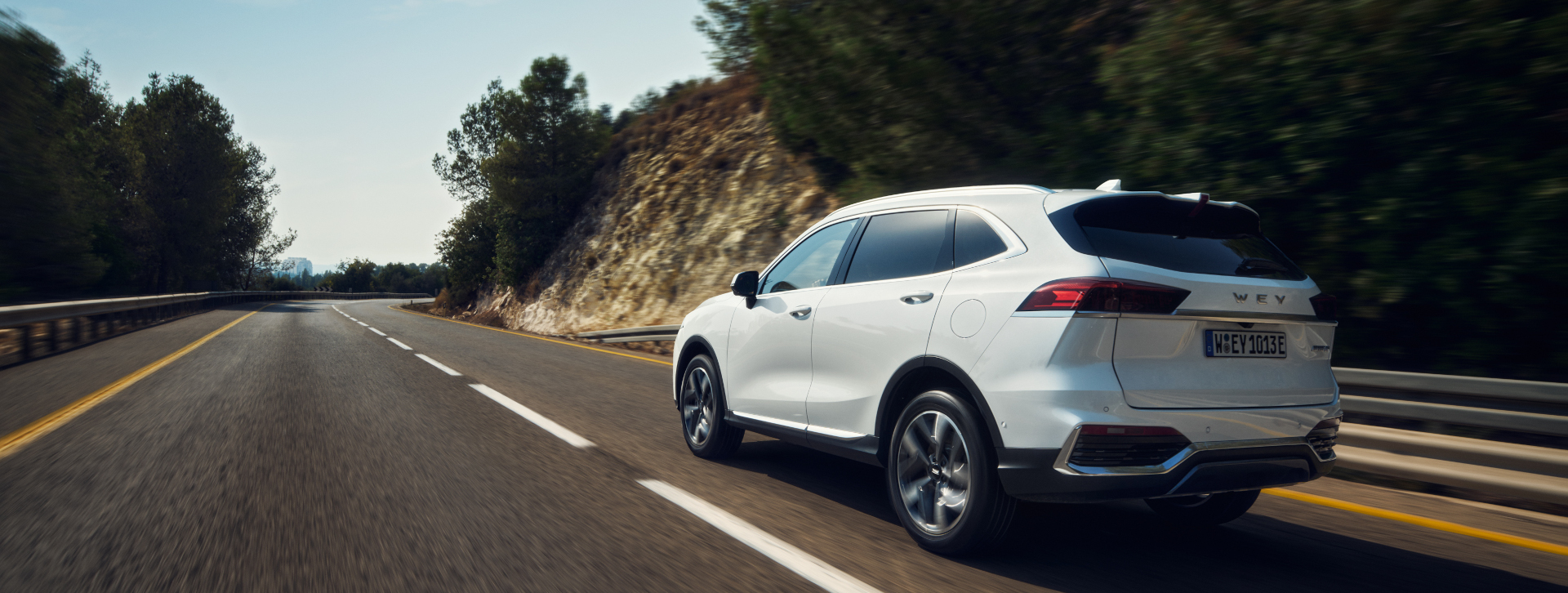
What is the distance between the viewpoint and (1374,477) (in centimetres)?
554

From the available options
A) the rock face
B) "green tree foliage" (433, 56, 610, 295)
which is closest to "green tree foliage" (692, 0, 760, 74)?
the rock face

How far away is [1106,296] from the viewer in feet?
10.7

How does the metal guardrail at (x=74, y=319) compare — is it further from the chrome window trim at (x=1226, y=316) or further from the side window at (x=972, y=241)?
the chrome window trim at (x=1226, y=316)

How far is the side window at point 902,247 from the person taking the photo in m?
4.13

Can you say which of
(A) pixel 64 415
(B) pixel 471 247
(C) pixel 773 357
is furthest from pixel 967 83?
(B) pixel 471 247

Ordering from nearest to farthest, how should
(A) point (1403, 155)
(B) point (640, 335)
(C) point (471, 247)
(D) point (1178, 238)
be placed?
(D) point (1178, 238) → (A) point (1403, 155) → (B) point (640, 335) → (C) point (471, 247)

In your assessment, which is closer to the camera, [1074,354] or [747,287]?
[1074,354]

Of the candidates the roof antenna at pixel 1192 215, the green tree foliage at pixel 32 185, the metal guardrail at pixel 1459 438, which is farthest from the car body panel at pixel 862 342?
the green tree foliage at pixel 32 185

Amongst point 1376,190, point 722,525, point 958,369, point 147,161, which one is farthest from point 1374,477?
point 147,161

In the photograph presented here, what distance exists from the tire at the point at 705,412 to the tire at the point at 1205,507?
8.56ft

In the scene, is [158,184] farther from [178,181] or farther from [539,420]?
→ [539,420]

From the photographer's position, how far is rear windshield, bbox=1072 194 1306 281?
351cm

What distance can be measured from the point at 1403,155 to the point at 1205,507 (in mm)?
4093

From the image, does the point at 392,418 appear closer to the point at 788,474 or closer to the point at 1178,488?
the point at 788,474
